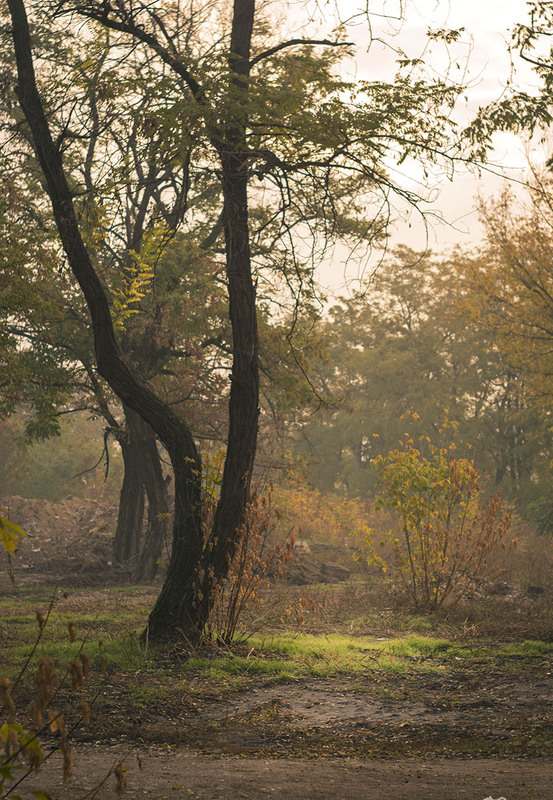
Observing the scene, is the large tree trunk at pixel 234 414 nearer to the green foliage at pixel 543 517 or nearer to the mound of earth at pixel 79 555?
the mound of earth at pixel 79 555

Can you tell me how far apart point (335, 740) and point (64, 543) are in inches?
706

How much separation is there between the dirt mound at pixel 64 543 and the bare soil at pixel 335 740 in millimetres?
5457

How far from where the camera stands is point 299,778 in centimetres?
443

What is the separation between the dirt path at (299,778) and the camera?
4012 millimetres

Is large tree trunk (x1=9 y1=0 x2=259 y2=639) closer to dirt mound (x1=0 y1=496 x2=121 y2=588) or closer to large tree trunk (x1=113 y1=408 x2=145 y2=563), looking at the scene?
dirt mound (x1=0 y1=496 x2=121 y2=588)

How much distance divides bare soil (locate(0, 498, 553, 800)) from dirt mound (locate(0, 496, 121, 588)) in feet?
17.9

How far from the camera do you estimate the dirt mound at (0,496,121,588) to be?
1733 centimetres

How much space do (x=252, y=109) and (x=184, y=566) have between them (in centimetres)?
462

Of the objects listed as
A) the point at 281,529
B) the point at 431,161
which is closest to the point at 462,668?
the point at 431,161

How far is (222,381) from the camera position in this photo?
17.0 meters

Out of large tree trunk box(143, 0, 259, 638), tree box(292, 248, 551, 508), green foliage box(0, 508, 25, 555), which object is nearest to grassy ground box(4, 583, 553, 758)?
Result: large tree trunk box(143, 0, 259, 638)

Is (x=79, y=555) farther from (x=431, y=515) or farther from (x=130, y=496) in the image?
(x=431, y=515)

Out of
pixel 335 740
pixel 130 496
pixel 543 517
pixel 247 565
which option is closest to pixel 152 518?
pixel 130 496

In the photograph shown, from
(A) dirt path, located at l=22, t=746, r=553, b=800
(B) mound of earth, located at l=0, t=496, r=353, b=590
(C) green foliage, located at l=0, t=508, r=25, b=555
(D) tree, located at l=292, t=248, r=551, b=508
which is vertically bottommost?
(B) mound of earth, located at l=0, t=496, r=353, b=590
